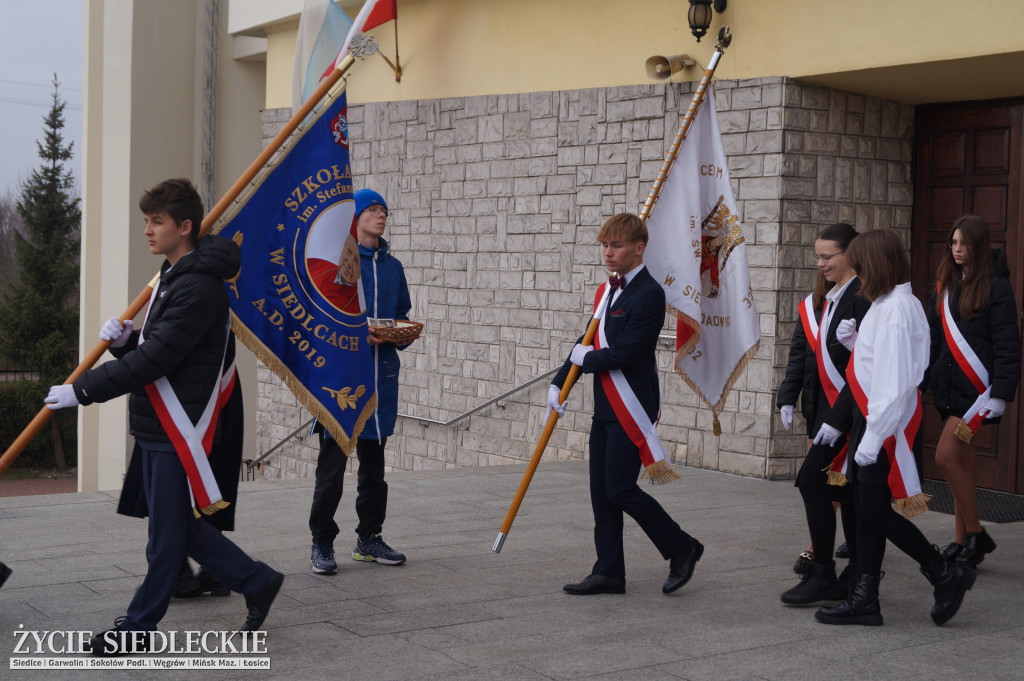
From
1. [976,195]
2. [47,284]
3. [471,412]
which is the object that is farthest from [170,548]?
[47,284]

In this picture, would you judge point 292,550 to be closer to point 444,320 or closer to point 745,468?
point 745,468

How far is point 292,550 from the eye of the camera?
6.42 metres

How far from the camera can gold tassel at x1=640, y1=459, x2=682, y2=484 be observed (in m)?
5.52

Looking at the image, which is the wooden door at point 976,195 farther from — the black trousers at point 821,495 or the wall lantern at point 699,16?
the black trousers at point 821,495

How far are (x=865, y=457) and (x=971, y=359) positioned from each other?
5.58 ft

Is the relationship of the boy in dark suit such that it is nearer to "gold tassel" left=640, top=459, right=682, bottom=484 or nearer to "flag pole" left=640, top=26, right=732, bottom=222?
"gold tassel" left=640, top=459, right=682, bottom=484

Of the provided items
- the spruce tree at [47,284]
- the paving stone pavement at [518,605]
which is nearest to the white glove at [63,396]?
the paving stone pavement at [518,605]

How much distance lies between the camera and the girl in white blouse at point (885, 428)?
479cm

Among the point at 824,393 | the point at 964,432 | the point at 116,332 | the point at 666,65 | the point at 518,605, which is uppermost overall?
the point at 666,65

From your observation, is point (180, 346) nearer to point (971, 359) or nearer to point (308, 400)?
point (308, 400)

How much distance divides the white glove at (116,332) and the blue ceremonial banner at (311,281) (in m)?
0.76

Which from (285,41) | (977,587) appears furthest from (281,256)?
(285,41)

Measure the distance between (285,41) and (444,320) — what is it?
5.00 meters

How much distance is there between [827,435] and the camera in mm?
5207
